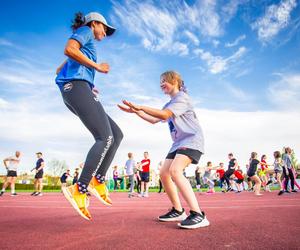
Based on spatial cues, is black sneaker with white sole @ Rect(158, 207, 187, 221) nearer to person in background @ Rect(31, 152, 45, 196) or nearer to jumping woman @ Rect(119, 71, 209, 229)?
jumping woman @ Rect(119, 71, 209, 229)

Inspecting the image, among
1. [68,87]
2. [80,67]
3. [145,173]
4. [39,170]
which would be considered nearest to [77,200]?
[68,87]

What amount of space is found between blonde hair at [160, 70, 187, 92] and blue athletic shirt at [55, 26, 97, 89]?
0.99 metres

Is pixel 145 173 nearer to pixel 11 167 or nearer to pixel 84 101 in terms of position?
pixel 11 167

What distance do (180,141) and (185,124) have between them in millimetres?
223

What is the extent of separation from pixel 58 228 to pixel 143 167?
10692mm

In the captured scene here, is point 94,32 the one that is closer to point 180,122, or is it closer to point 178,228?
point 180,122

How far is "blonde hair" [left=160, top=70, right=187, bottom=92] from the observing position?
3.79 meters

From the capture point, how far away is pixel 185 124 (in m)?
3.52

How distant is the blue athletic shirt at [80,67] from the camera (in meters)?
3.16

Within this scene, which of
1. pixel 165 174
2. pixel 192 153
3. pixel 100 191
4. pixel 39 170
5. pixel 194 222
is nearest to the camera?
pixel 194 222

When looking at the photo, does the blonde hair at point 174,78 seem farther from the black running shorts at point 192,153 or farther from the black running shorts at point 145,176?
the black running shorts at point 145,176

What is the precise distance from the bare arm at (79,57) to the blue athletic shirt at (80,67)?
0.12 meters

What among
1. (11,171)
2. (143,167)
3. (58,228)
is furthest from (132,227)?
(11,171)

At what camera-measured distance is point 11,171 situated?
1355 centimetres
